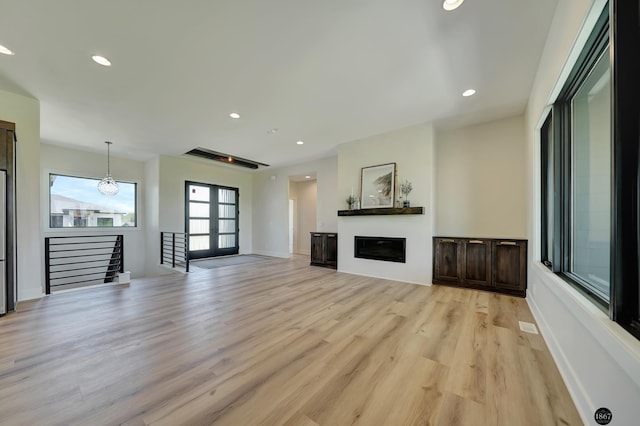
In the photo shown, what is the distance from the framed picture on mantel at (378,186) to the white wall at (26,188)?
5.43 m

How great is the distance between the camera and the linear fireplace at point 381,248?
464 centimetres

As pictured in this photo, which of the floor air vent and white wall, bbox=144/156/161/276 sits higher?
the floor air vent

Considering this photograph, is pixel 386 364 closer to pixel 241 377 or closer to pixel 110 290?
pixel 241 377

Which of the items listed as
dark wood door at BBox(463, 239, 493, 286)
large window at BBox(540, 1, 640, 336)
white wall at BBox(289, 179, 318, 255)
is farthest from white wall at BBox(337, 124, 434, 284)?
white wall at BBox(289, 179, 318, 255)

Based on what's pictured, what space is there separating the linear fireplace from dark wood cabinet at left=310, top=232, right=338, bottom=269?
84cm

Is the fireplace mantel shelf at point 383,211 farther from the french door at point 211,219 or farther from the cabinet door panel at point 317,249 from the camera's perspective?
the french door at point 211,219

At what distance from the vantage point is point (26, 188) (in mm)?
3480

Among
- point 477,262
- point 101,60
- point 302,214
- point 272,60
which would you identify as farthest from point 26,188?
point 477,262

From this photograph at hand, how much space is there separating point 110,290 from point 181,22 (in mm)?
4186

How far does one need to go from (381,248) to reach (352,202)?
1.19 metres

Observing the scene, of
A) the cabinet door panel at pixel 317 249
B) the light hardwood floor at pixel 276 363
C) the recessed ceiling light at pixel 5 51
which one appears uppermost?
the recessed ceiling light at pixel 5 51

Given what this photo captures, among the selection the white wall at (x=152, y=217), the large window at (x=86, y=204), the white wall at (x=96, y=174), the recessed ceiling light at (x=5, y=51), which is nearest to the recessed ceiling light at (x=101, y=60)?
the recessed ceiling light at (x=5, y=51)

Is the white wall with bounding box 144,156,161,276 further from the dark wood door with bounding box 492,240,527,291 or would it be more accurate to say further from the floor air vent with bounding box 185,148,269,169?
the dark wood door with bounding box 492,240,527,291

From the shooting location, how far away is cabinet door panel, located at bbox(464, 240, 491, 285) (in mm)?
3930
